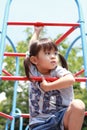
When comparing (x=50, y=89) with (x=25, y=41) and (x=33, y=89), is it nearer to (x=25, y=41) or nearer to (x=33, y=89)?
(x=33, y=89)

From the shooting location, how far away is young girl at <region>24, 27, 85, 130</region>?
100 inches

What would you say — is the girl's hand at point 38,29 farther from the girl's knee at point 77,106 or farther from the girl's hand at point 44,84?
the girl's knee at point 77,106

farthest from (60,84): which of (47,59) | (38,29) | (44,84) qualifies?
(38,29)

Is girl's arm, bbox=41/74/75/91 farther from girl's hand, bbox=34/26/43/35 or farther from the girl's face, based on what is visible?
girl's hand, bbox=34/26/43/35

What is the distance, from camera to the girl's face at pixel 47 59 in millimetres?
2592

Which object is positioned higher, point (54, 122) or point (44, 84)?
point (44, 84)

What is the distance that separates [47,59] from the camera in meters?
2.60

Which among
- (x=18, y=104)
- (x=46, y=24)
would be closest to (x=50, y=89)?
(x=46, y=24)

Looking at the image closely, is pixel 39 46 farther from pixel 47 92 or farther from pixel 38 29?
pixel 38 29

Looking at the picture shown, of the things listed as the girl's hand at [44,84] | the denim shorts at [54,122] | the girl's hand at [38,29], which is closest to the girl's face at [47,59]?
the girl's hand at [44,84]

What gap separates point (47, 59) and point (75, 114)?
0.39 meters

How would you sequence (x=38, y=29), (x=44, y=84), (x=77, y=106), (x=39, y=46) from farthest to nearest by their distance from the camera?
(x=38, y=29) → (x=39, y=46) → (x=44, y=84) → (x=77, y=106)

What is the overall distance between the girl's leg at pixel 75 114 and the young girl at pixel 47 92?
0.03m

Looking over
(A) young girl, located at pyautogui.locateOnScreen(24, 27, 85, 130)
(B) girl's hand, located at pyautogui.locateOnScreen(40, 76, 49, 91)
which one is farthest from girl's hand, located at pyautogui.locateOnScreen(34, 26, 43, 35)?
(B) girl's hand, located at pyautogui.locateOnScreen(40, 76, 49, 91)
